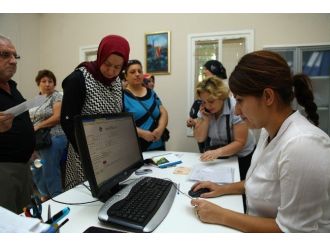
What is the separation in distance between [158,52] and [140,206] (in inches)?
117

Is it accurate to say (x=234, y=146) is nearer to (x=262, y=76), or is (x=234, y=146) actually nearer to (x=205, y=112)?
(x=205, y=112)

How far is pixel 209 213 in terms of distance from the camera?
85 centimetres

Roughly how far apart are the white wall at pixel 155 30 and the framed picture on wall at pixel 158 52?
7 cm

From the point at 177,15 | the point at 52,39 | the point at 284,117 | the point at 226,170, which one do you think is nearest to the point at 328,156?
the point at 284,117

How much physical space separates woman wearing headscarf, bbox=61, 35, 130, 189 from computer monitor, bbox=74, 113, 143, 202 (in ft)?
1.11

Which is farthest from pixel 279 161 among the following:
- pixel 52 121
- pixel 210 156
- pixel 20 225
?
pixel 52 121

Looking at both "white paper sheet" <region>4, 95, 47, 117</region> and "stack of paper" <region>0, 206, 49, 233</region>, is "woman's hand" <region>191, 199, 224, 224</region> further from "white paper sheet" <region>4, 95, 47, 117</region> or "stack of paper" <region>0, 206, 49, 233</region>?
"white paper sheet" <region>4, 95, 47, 117</region>

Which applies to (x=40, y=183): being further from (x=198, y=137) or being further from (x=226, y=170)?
(x=226, y=170)

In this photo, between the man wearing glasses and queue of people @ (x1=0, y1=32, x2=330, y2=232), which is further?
the man wearing glasses

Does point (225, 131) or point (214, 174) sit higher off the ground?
point (225, 131)

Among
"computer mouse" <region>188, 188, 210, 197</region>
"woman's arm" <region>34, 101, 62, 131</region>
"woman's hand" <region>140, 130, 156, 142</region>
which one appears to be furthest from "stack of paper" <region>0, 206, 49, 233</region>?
"woman's arm" <region>34, 101, 62, 131</region>

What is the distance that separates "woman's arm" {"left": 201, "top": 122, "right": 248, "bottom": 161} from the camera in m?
1.61
